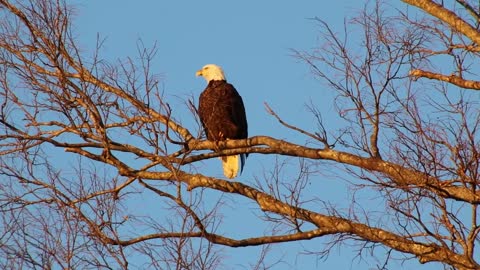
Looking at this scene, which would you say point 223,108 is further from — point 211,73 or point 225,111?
point 211,73

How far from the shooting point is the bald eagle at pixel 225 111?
9.27m

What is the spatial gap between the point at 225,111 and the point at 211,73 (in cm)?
53

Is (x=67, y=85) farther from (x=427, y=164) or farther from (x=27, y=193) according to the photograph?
(x=427, y=164)

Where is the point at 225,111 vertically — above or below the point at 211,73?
below

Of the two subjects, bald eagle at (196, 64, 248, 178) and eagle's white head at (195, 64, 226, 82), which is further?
eagle's white head at (195, 64, 226, 82)

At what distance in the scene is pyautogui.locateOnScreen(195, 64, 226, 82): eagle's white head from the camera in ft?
31.7

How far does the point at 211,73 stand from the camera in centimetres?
973

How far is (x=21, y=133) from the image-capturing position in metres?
6.77

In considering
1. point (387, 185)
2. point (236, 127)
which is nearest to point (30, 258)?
point (387, 185)

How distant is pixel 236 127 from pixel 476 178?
13.0ft

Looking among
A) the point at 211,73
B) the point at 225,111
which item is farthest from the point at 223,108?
the point at 211,73

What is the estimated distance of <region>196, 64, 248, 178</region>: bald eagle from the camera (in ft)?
30.4

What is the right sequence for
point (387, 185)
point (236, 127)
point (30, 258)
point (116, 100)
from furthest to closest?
point (236, 127), point (116, 100), point (387, 185), point (30, 258)

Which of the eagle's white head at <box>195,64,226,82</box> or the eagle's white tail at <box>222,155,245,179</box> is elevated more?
the eagle's white head at <box>195,64,226,82</box>
